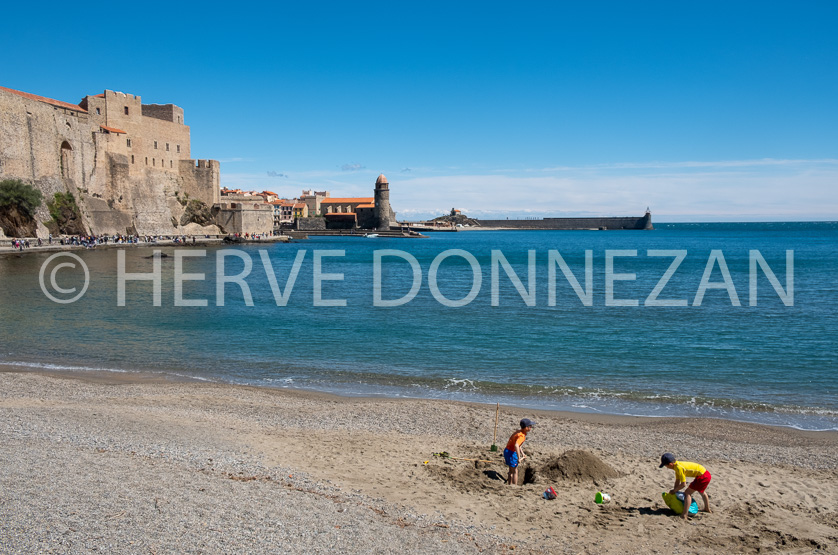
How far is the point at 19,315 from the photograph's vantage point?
64.0ft

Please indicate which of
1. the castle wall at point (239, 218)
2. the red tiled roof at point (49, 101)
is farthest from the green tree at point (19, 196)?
the castle wall at point (239, 218)

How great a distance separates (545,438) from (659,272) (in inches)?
1404

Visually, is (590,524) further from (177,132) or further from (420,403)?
(177,132)

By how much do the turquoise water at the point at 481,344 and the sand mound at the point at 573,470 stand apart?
3370 millimetres

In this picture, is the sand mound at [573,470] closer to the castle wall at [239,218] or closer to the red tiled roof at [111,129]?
the red tiled roof at [111,129]

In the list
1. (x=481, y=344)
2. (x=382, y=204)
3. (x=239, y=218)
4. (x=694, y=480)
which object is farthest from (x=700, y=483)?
(x=382, y=204)

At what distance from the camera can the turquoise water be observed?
1184 centimetres

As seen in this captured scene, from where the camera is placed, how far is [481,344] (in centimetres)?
1631

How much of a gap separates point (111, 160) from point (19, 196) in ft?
51.6

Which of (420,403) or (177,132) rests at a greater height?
(177,132)

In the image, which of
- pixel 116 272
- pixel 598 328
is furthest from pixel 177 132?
pixel 598 328

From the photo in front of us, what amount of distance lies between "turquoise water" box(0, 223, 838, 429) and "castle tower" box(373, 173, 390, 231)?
73194mm

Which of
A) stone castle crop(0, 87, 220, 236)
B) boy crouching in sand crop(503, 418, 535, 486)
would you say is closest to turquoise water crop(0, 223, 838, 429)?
boy crouching in sand crop(503, 418, 535, 486)

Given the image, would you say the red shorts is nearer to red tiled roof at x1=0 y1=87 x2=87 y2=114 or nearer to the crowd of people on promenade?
the crowd of people on promenade
